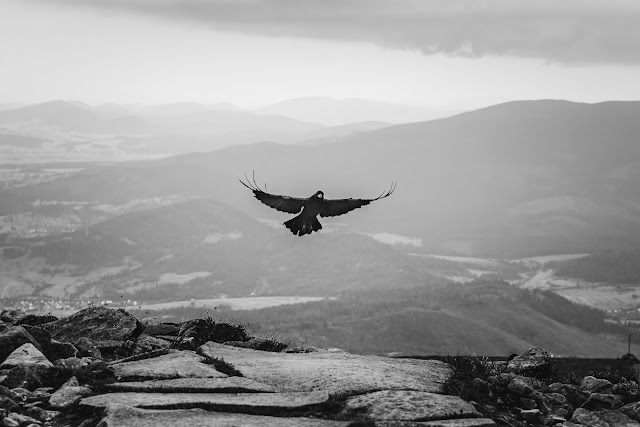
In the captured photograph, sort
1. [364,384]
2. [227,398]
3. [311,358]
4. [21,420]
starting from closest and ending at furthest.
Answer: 1. [21,420]
2. [227,398]
3. [364,384]
4. [311,358]

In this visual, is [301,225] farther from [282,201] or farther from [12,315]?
[12,315]

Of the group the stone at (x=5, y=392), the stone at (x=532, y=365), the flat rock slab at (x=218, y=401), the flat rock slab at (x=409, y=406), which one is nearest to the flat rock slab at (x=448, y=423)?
the flat rock slab at (x=409, y=406)

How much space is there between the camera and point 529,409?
62.0ft

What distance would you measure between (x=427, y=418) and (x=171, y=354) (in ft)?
29.9

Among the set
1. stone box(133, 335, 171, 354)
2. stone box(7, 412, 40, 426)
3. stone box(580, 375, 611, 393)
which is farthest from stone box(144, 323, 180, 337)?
stone box(580, 375, 611, 393)

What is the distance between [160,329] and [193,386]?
1046 centimetres

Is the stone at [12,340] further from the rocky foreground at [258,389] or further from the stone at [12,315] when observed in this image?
the stone at [12,315]

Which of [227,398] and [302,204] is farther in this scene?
[302,204]

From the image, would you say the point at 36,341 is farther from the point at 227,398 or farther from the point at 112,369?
the point at 227,398

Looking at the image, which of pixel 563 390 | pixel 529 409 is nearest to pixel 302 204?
pixel 529 409

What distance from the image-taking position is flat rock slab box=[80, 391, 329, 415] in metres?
16.7

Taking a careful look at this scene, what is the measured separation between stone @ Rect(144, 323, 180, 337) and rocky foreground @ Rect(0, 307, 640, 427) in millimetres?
3410

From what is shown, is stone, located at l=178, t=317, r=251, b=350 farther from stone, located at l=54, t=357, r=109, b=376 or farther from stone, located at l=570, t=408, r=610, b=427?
stone, located at l=570, t=408, r=610, b=427

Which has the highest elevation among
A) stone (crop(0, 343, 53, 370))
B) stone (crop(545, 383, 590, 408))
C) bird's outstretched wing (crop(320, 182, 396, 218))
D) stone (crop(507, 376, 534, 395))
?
bird's outstretched wing (crop(320, 182, 396, 218))
